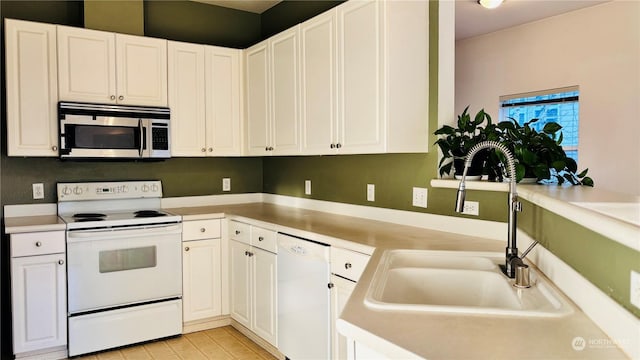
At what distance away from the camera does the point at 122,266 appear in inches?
126

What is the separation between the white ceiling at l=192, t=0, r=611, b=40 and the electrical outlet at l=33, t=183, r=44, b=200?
2.05 m

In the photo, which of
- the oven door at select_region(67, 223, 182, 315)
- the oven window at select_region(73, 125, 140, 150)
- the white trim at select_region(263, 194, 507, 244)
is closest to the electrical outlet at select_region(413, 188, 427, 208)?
the white trim at select_region(263, 194, 507, 244)

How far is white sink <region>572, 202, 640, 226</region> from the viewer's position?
102cm

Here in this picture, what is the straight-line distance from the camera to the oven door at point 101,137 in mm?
3260

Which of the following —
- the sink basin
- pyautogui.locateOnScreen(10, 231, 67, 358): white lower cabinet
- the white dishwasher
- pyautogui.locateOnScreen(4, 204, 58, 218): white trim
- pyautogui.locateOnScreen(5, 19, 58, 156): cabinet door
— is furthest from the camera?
pyautogui.locateOnScreen(4, 204, 58, 218): white trim

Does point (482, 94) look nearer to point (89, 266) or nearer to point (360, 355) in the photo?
point (89, 266)

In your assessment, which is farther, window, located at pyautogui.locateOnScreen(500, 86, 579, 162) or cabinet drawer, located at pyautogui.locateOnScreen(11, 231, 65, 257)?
window, located at pyautogui.locateOnScreen(500, 86, 579, 162)

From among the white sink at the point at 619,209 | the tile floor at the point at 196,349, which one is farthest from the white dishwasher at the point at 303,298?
the white sink at the point at 619,209

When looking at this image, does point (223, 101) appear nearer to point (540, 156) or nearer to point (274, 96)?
point (274, 96)

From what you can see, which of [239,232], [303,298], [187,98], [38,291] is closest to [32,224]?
[38,291]

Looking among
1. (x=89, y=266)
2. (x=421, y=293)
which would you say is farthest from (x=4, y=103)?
(x=421, y=293)

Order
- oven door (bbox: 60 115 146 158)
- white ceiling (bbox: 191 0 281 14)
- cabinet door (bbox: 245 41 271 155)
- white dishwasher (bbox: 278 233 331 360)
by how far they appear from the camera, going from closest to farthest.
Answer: white dishwasher (bbox: 278 233 331 360) < oven door (bbox: 60 115 146 158) < cabinet door (bbox: 245 41 271 155) < white ceiling (bbox: 191 0 281 14)

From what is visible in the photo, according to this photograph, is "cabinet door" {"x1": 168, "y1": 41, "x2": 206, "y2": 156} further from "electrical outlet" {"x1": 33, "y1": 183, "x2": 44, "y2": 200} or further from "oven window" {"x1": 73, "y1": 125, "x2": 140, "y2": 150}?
"electrical outlet" {"x1": 33, "y1": 183, "x2": 44, "y2": 200}

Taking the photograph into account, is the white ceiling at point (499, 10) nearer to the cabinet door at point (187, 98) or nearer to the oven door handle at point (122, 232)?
the cabinet door at point (187, 98)
